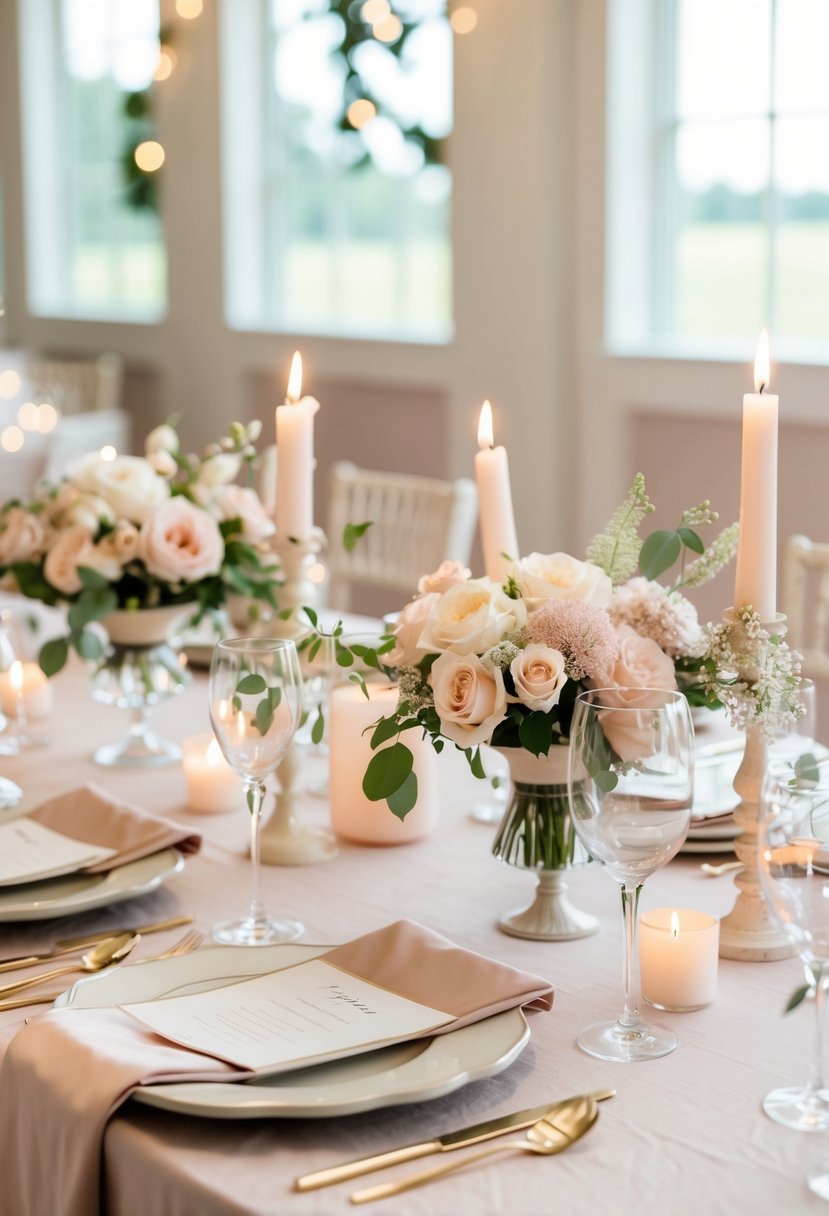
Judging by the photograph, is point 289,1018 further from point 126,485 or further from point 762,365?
point 126,485

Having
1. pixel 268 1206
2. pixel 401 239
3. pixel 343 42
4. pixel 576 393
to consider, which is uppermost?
pixel 343 42

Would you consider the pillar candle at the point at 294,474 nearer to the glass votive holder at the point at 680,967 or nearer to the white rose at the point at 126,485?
the white rose at the point at 126,485

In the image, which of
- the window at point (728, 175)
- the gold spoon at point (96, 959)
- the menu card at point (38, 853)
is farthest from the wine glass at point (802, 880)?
the window at point (728, 175)

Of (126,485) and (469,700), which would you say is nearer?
(469,700)

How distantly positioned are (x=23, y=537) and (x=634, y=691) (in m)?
0.89

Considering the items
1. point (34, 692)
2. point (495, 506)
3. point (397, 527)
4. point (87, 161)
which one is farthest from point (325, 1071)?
point (87, 161)

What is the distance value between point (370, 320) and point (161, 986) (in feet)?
11.6

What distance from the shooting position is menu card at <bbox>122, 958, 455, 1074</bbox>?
0.93 metres

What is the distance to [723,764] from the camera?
4.80 ft

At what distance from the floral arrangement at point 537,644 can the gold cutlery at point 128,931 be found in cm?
21

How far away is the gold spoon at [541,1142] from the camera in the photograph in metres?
0.81

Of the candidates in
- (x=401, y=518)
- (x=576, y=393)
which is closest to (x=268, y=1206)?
(x=401, y=518)

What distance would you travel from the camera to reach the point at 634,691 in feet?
3.19

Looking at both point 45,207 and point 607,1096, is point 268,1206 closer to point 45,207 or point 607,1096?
point 607,1096
